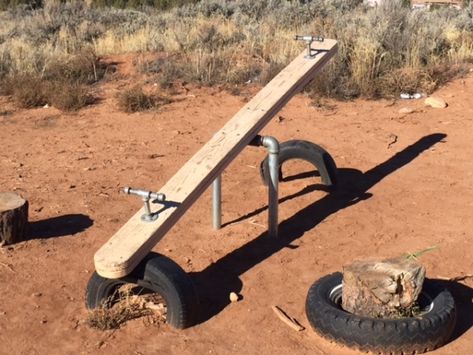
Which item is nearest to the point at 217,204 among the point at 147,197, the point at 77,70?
the point at 147,197

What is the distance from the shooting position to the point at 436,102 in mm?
8406

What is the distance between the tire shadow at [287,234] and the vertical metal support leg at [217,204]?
0.33 m

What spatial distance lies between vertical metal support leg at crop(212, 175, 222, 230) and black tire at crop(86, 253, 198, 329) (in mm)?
1161

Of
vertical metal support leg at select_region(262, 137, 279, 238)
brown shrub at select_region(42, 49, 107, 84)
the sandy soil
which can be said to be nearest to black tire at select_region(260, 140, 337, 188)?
the sandy soil

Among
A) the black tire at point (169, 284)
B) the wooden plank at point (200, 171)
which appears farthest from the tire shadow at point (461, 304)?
the wooden plank at point (200, 171)

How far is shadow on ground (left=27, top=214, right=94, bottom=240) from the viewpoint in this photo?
5379 mm

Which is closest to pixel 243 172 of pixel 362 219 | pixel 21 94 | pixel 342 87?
pixel 362 219

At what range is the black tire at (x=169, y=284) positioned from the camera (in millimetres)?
3975

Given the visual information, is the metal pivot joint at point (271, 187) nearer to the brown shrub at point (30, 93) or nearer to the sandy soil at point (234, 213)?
the sandy soil at point (234, 213)

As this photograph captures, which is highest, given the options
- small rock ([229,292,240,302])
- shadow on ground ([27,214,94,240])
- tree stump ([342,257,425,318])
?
tree stump ([342,257,425,318])

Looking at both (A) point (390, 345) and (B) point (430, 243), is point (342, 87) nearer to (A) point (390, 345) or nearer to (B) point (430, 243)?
(B) point (430, 243)

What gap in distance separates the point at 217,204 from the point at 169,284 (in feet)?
4.53

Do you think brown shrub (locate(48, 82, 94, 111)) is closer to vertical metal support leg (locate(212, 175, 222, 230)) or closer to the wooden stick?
vertical metal support leg (locate(212, 175, 222, 230))

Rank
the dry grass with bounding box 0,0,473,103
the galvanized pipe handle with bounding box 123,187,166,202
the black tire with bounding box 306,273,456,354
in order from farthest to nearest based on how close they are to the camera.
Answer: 1. the dry grass with bounding box 0,0,473,103
2. the galvanized pipe handle with bounding box 123,187,166,202
3. the black tire with bounding box 306,273,456,354
